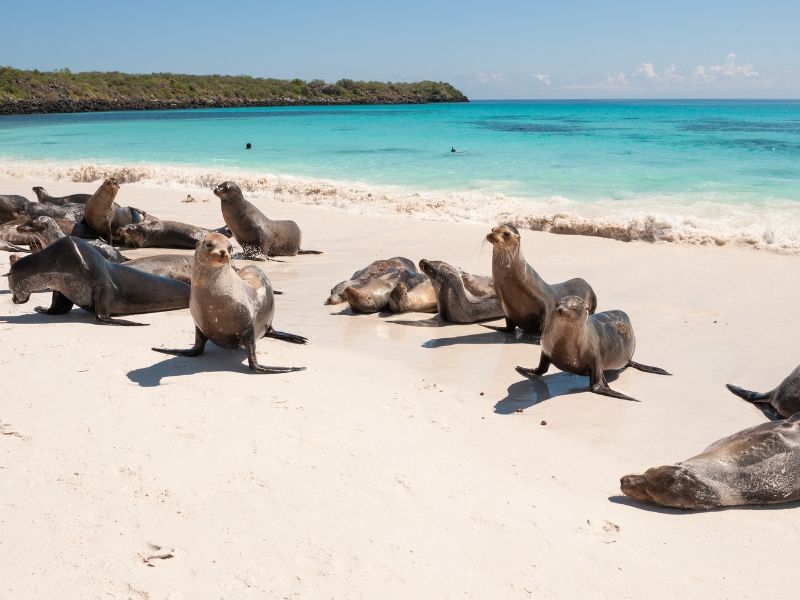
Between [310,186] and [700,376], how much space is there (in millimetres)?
12656

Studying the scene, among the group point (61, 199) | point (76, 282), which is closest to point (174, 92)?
point (61, 199)

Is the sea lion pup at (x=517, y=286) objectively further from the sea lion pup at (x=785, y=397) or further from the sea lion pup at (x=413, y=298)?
the sea lion pup at (x=785, y=397)

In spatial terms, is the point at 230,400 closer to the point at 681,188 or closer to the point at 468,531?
the point at 468,531

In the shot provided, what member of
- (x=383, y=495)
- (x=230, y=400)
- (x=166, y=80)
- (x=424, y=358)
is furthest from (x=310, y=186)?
(x=166, y=80)

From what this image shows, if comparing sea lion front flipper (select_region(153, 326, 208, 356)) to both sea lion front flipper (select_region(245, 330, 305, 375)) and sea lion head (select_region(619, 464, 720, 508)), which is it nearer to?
sea lion front flipper (select_region(245, 330, 305, 375))

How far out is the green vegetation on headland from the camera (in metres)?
72.9

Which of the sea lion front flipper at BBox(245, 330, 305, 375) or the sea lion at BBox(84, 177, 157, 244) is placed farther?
Result: the sea lion at BBox(84, 177, 157, 244)

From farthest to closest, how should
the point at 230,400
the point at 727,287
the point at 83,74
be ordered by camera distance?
the point at 83,74 < the point at 727,287 < the point at 230,400

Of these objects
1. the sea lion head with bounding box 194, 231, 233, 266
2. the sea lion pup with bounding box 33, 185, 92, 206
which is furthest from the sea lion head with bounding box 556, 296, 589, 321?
the sea lion pup with bounding box 33, 185, 92, 206

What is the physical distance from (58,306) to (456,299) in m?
3.47

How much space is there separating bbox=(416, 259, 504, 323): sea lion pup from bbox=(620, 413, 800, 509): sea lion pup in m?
3.57

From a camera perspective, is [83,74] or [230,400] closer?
[230,400]

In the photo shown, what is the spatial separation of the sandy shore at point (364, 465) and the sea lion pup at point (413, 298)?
594mm

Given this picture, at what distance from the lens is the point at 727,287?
28.7 ft
